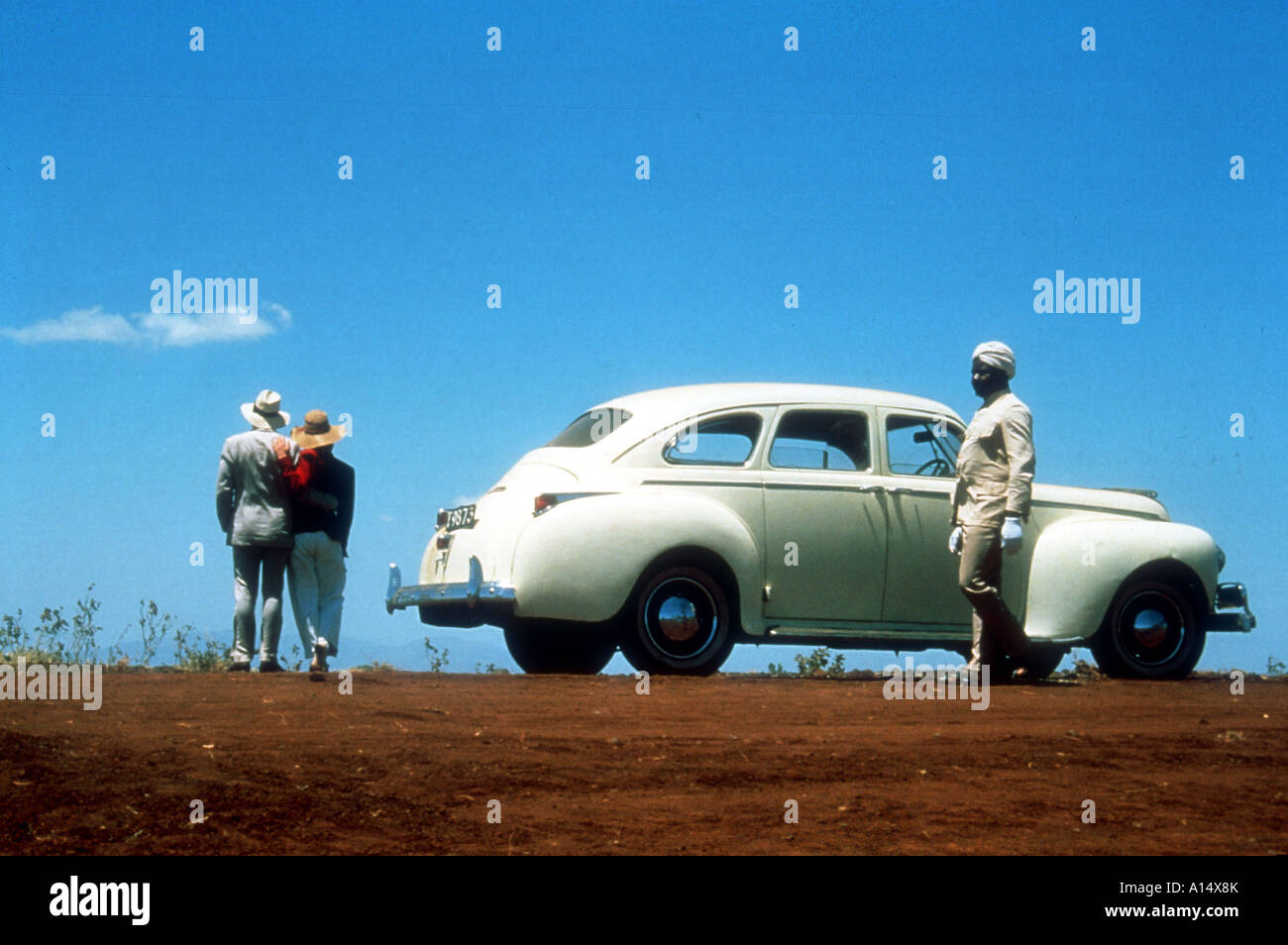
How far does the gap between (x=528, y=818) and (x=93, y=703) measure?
3.34 metres

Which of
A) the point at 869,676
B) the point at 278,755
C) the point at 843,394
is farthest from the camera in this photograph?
the point at 869,676

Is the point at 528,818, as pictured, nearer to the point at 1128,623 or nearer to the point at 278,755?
the point at 278,755

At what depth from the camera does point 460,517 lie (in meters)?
11.1

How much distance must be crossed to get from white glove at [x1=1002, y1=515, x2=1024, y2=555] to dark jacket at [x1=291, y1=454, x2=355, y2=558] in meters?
4.73

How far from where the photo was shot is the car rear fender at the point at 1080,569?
11.4m

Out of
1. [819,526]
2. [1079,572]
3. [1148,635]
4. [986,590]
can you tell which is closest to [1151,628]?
[1148,635]

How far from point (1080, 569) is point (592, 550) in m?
3.77

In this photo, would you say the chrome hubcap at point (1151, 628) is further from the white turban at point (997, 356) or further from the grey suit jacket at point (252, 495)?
the grey suit jacket at point (252, 495)

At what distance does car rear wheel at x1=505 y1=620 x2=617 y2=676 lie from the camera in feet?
37.3

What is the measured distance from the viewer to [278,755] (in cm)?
694

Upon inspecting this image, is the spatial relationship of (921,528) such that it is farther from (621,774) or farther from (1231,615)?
(621,774)

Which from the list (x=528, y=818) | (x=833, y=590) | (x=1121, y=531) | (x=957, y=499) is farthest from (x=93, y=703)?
(x=1121, y=531)

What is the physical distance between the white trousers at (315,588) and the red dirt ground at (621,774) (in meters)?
2.11
